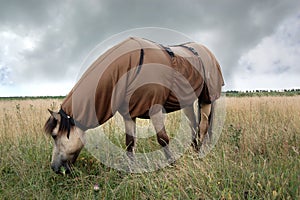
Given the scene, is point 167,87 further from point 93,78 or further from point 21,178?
point 21,178

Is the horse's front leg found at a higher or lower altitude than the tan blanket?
lower

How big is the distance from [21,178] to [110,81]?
4.97 ft

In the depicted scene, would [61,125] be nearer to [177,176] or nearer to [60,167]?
[60,167]

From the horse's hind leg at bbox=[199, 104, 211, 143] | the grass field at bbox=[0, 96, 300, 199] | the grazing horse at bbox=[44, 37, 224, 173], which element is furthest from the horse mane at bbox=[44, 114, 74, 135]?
the horse's hind leg at bbox=[199, 104, 211, 143]

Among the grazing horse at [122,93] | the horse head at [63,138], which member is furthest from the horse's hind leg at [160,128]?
the horse head at [63,138]

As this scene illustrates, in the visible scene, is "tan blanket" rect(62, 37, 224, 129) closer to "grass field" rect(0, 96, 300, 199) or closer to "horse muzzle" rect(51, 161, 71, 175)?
"horse muzzle" rect(51, 161, 71, 175)

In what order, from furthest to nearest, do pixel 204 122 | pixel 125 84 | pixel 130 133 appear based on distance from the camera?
1. pixel 204 122
2. pixel 130 133
3. pixel 125 84

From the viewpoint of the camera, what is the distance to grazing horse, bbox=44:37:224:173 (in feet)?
8.42

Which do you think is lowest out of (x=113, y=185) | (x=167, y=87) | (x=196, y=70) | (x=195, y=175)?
(x=113, y=185)

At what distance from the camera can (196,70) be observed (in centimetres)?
327

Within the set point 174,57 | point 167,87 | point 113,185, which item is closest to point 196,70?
point 174,57

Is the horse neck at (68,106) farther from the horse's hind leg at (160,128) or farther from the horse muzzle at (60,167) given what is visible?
the horse's hind leg at (160,128)

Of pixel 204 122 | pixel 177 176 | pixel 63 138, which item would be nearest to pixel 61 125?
pixel 63 138

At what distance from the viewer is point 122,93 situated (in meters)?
2.58
